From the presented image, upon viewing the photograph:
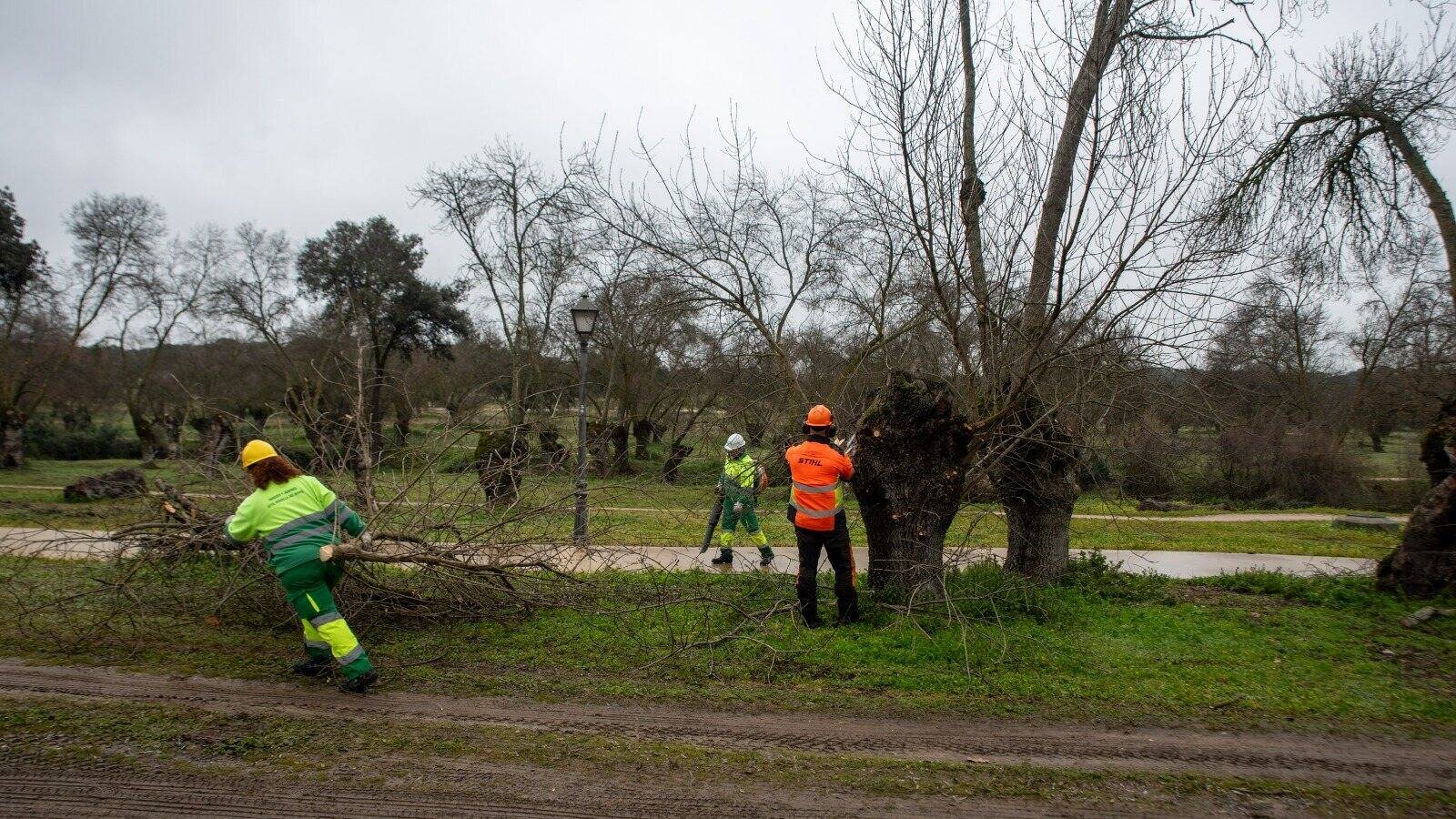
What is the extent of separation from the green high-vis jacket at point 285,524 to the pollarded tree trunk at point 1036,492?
5.72m

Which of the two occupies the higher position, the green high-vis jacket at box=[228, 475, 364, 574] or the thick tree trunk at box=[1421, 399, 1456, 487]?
the thick tree trunk at box=[1421, 399, 1456, 487]

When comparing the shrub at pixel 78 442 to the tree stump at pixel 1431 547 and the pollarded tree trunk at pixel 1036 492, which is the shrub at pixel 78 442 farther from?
the tree stump at pixel 1431 547

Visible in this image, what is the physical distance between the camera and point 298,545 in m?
5.23

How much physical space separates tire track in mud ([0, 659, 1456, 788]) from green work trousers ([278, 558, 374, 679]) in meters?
0.25

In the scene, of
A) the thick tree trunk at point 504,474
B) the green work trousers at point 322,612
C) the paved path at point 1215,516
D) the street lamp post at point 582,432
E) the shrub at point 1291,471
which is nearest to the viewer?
the green work trousers at point 322,612

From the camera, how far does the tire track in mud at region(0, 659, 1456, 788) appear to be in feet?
14.4

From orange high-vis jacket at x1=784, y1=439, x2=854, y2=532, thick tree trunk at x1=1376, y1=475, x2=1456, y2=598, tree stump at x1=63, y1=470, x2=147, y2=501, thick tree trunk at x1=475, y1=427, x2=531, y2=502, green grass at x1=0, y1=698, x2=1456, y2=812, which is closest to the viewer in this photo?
green grass at x1=0, y1=698, x2=1456, y2=812

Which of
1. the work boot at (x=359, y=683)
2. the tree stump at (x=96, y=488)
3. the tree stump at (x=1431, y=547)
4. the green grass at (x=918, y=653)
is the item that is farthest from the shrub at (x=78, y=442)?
the tree stump at (x=1431, y=547)

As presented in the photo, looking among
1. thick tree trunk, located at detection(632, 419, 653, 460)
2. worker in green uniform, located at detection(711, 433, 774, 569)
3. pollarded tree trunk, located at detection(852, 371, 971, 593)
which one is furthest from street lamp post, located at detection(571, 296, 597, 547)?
thick tree trunk, located at detection(632, 419, 653, 460)

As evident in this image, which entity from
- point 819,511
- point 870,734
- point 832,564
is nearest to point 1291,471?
point 832,564

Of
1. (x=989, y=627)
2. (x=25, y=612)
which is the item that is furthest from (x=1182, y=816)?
(x=25, y=612)

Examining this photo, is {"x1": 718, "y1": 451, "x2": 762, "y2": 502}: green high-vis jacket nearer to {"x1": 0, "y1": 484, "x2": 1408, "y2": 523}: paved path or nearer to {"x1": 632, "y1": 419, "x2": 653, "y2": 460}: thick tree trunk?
{"x1": 0, "y1": 484, "x2": 1408, "y2": 523}: paved path

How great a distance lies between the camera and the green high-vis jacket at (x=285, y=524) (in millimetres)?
5223

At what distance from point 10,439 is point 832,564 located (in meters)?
28.3
